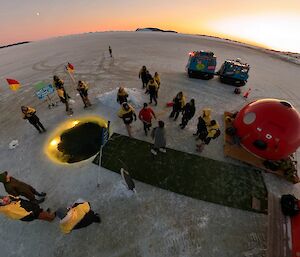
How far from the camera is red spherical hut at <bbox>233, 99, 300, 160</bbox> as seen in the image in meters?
7.64

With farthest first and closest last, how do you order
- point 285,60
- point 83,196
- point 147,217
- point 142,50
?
1. point 142,50
2. point 285,60
3. point 83,196
4. point 147,217

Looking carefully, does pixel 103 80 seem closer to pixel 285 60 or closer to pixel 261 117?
pixel 261 117

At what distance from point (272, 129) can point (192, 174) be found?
3360 mm

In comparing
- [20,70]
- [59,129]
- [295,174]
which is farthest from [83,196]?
[20,70]

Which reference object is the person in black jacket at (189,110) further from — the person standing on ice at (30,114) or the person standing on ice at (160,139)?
the person standing on ice at (30,114)

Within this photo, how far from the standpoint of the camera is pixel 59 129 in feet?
35.8

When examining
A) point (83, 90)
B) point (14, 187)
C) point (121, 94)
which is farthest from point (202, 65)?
point (14, 187)

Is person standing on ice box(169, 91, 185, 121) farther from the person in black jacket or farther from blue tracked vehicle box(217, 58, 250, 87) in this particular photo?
blue tracked vehicle box(217, 58, 250, 87)

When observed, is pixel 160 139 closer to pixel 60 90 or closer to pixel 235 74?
pixel 60 90

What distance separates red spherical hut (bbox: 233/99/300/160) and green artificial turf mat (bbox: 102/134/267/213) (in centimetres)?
102

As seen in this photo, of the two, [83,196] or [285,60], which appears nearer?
[83,196]

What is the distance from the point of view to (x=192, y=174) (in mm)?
8227

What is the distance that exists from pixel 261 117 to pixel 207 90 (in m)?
6.82

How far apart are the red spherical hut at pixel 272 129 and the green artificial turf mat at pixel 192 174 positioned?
3.34ft
